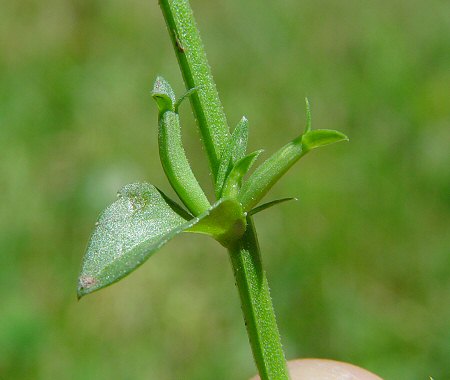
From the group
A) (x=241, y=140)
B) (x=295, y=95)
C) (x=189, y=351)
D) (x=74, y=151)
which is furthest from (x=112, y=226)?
(x=295, y=95)

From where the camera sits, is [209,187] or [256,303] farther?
[209,187]

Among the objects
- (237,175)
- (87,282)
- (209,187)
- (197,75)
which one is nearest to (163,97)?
(197,75)

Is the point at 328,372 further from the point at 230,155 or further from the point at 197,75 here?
the point at 197,75

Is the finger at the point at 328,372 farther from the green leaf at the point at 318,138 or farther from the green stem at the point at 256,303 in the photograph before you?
the green leaf at the point at 318,138

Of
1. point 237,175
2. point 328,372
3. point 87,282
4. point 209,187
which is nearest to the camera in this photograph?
point 87,282

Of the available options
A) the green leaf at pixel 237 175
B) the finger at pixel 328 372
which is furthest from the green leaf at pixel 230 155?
the finger at pixel 328 372

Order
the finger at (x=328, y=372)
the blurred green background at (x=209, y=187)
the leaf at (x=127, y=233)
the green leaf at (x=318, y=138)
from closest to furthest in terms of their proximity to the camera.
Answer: the leaf at (x=127, y=233)
the green leaf at (x=318, y=138)
the finger at (x=328, y=372)
the blurred green background at (x=209, y=187)

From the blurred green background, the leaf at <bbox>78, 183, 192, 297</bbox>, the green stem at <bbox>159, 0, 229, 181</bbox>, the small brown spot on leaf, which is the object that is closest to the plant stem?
the green stem at <bbox>159, 0, 229, 181</bbox>

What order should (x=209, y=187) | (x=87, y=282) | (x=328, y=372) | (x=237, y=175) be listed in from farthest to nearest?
1. (x=209, y=187)
2. (x=328, y=372)
3. (x=237, y=175)
4. (x=87, y=282)
